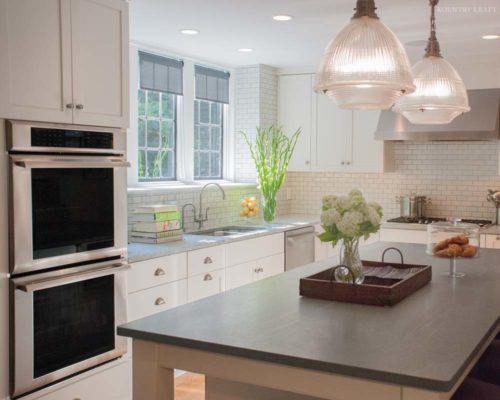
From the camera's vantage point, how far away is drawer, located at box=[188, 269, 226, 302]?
15.4 ft

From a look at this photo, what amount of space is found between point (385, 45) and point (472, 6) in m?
2.01

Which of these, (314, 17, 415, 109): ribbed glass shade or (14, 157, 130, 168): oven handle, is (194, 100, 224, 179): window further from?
(314, 17, 415, 109): ribbed glass shade

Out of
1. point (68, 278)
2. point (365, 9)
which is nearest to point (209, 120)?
point (68, 278)

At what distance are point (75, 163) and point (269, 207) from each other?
3134 millimetres

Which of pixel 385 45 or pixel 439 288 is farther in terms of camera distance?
pixel 439 288

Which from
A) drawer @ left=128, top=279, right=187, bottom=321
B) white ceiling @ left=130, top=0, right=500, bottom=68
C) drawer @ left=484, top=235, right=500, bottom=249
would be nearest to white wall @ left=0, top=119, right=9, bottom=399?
drawer @ left=128, top=279, right=187, bottom=321

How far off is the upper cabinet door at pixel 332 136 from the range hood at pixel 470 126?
589 mm

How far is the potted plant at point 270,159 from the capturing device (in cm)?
632

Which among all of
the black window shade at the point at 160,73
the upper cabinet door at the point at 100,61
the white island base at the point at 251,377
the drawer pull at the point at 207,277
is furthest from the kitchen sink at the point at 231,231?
the white island base at the point at 251,377

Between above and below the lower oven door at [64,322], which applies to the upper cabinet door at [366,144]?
above

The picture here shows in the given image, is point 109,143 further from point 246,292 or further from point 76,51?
point 246,292

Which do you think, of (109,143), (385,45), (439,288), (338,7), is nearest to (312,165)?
(338,7)

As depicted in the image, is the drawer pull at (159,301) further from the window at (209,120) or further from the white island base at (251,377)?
Answer: the window at (209,120)

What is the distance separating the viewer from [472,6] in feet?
13.3
